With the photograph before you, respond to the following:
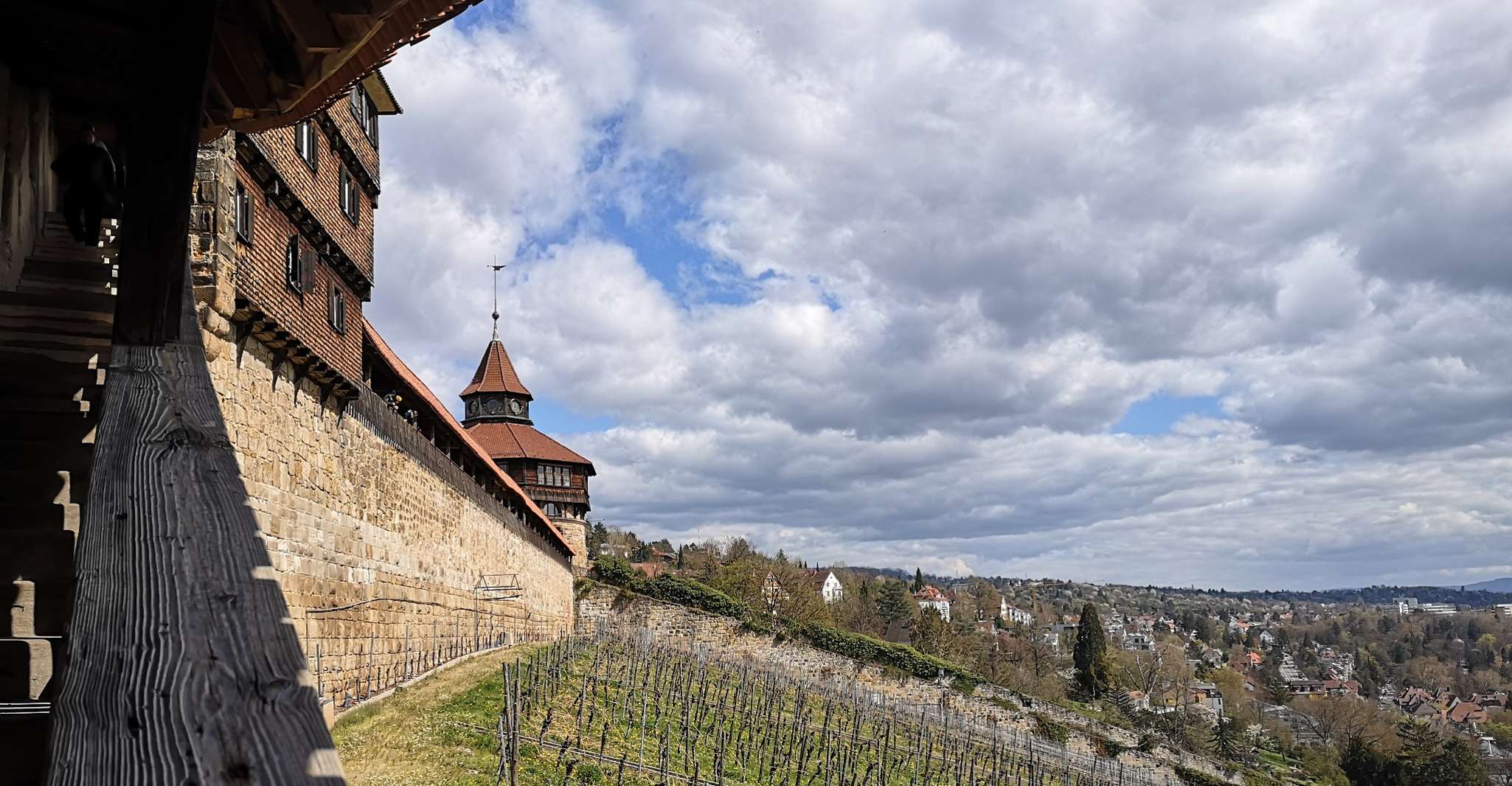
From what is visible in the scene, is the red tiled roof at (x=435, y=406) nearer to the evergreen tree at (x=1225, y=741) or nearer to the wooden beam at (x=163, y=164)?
the wooden beam at (x=163, y=164)

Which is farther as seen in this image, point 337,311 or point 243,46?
point 337,311

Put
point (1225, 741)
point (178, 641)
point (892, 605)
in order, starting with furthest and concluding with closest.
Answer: point (892, 605) → point (1225, 741) → point (178, 641)

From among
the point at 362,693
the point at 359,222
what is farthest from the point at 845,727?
the point at 359,222

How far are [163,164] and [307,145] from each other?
12100 millimetres

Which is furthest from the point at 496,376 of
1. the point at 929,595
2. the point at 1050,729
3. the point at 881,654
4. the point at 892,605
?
the point at 929,595

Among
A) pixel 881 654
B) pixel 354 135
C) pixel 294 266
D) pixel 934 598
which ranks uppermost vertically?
pixel 354 135

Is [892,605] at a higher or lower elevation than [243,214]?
lower

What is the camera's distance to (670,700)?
23016mm

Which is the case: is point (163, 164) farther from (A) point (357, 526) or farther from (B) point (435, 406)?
(B) point (435, 406)

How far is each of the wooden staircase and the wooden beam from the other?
1.74 ft

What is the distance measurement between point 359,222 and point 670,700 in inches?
474

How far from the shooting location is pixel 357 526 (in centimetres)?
1579

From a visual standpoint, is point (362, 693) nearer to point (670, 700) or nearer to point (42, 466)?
point (670, 700)

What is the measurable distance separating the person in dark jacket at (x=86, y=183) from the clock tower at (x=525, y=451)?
3959 cm
